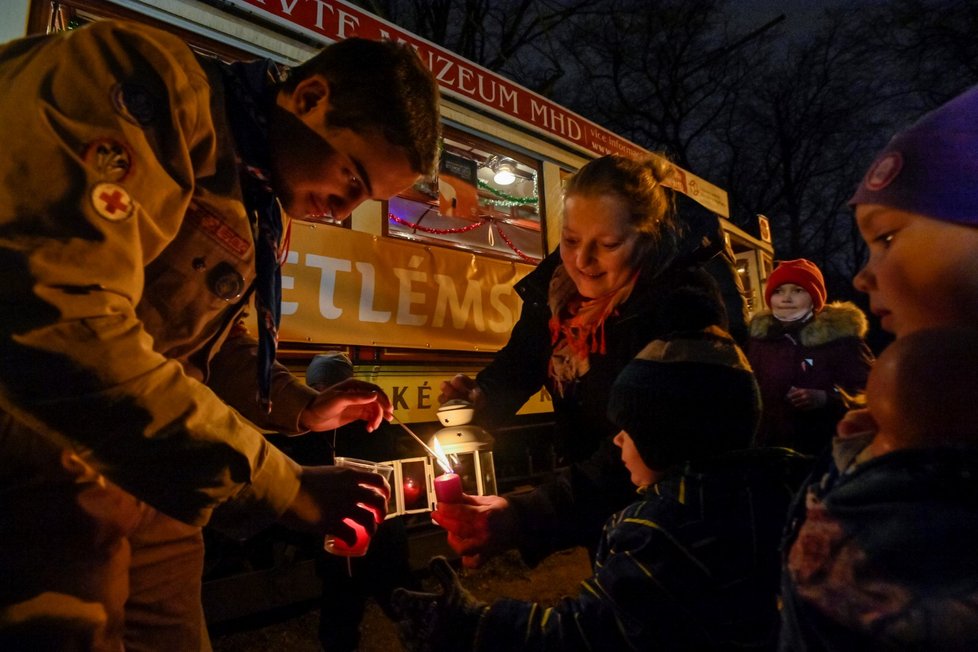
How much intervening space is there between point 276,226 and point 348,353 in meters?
2.06

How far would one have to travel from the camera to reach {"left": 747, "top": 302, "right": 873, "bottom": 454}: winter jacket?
3.81m

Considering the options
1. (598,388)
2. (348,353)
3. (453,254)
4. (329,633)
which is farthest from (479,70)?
(329,633)

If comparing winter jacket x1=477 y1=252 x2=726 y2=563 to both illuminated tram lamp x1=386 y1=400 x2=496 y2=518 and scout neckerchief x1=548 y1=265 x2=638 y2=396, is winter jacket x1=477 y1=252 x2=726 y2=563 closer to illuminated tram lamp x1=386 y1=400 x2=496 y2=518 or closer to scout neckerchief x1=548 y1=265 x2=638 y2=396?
scout neckerchief x1=548 y1=265 x2=638 y2=396

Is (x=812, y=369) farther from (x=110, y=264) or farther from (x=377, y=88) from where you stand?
(x=110, y=264)

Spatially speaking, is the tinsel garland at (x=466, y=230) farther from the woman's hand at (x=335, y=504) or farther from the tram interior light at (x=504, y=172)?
the woman's hand at (x=335, y=504)

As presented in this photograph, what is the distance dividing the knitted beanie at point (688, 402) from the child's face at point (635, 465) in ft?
0.12

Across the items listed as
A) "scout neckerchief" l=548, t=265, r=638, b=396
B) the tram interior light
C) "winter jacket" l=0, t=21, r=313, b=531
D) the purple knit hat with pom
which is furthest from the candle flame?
the tram interior light

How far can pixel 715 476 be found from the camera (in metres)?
1.42

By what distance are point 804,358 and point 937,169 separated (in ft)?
11.4

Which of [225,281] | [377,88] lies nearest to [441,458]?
[225,281]

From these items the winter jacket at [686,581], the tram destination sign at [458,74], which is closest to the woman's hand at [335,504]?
the winter jacket at [686,581]

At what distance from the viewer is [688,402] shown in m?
1.51

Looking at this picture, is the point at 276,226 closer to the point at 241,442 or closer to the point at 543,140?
the point at 241,442

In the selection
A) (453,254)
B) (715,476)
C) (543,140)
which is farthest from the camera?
(543,140)
